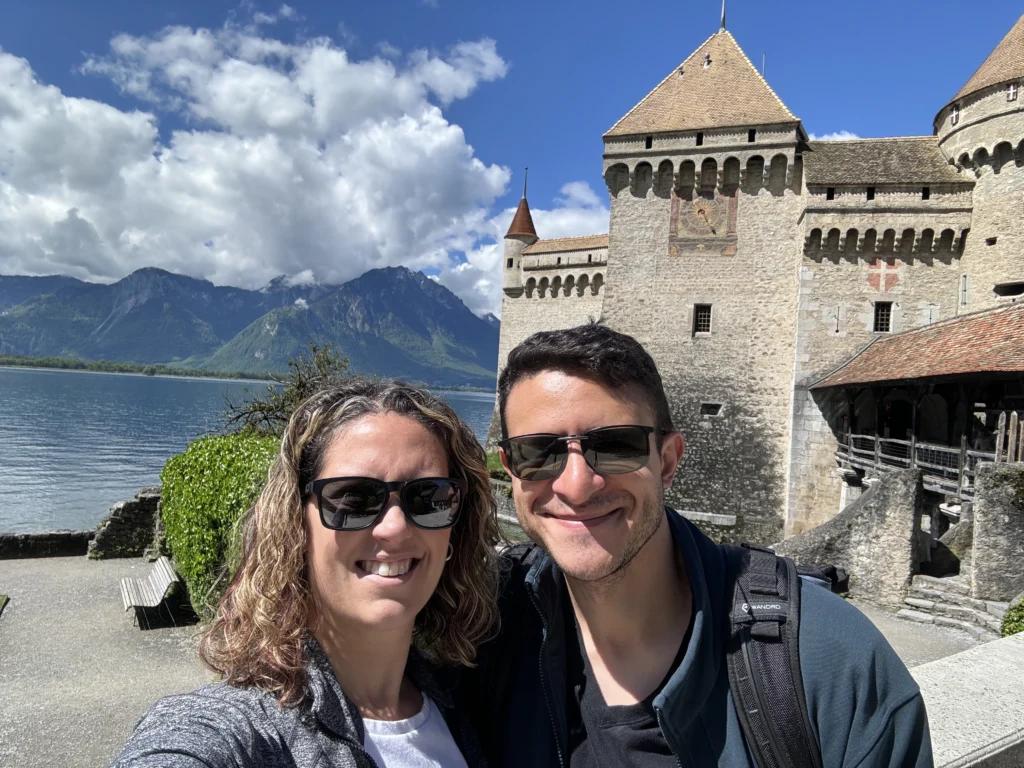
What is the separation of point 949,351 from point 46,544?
741 inches

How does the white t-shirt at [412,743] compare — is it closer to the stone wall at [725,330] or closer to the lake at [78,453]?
the lake at [78,453]

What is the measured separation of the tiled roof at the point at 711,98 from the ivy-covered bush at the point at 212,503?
15.9 m

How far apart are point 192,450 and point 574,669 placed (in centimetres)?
957

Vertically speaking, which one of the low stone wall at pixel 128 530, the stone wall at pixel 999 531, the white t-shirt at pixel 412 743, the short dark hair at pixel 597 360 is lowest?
the low stone wall at pixel 128 530

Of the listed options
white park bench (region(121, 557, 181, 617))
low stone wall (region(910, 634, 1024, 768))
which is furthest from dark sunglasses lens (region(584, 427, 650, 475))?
white park bench (region(121, 557, 181, 617))

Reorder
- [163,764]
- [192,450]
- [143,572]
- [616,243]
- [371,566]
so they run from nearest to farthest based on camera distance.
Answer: [163,764]
[371,566]
[192,450]
[143,572]
[616,243]

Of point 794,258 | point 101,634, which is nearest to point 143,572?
point 101,634

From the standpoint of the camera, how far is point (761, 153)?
18.6m

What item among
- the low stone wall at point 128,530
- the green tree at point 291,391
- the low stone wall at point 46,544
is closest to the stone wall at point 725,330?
the green tree at point 291,391

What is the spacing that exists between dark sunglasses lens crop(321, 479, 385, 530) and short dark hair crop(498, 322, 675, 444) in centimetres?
45

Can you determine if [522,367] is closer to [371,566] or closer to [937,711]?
[371,566]

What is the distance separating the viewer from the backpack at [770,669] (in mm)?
1563

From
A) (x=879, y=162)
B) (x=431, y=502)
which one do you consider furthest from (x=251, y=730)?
(x=879, y=162)

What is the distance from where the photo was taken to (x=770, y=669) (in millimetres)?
1619
